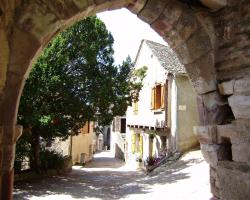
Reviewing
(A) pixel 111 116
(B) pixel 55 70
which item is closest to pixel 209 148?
(B) pixel 55 70

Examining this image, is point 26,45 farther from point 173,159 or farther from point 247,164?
point 173,159

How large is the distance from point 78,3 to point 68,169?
12392mm

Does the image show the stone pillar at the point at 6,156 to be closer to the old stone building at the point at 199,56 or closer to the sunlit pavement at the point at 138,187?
the old stone building at the point at 199,56

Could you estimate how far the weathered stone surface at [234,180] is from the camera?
9.96 ft

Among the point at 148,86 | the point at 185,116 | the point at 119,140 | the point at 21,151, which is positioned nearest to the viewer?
the point at 21,151

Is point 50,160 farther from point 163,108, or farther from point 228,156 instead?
point 228,156

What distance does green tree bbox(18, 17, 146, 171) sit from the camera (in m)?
10.6

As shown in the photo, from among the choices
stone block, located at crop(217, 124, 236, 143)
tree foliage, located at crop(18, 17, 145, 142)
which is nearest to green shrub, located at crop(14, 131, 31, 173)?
tree foliage, located at crop(18, 17, 145, 142)

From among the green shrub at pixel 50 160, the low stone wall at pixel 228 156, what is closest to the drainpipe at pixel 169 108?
the green shrub at pixel 50 160

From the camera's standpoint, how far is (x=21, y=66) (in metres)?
2.81

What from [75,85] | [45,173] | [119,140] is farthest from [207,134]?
[119,140]

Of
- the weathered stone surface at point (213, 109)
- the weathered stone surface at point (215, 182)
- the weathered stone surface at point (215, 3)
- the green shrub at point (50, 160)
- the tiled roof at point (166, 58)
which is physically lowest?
the green shrub at point (50, 160)

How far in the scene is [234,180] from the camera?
3137 millimetres

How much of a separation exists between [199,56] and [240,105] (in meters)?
0.65
